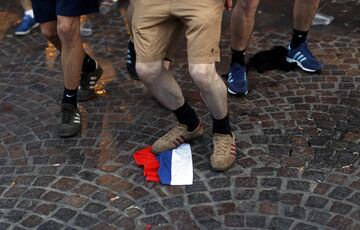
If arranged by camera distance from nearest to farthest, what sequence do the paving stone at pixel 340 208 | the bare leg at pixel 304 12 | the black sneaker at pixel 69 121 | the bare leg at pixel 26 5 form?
the paving stone at pixel 340 208
the black sneaker at pixel 69 121
the bare leg at pixel 304 12
the bare leg at pixel 26 5

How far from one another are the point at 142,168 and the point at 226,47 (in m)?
2.00

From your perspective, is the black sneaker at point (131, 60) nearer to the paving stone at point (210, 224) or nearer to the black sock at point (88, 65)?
the black sock at point (88, 65)

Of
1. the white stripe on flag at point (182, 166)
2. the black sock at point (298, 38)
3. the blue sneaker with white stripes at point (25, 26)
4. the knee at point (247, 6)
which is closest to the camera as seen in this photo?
the white stripe on flag at point (182, 166)

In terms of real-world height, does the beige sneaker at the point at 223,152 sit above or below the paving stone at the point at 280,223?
above

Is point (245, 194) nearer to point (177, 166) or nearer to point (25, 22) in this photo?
point (177, 166)

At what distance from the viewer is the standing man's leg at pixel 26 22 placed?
19.5 feet

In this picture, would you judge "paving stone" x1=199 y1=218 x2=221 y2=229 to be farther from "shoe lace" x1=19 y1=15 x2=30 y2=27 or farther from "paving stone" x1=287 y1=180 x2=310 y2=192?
"shoe lace" x1=19 y1=15 x2=30 y2=27

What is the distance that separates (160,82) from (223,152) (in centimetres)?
60

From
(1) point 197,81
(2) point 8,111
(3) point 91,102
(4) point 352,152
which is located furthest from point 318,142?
(2) point 8,111

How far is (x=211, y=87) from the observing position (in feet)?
11.2

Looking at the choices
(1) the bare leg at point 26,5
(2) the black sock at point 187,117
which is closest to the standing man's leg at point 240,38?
(2) the black sock at point 187,117

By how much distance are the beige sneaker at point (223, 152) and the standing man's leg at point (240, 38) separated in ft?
2.69

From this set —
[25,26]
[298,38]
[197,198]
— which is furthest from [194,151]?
[25,26]

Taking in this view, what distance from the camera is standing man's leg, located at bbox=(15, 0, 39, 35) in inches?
234
